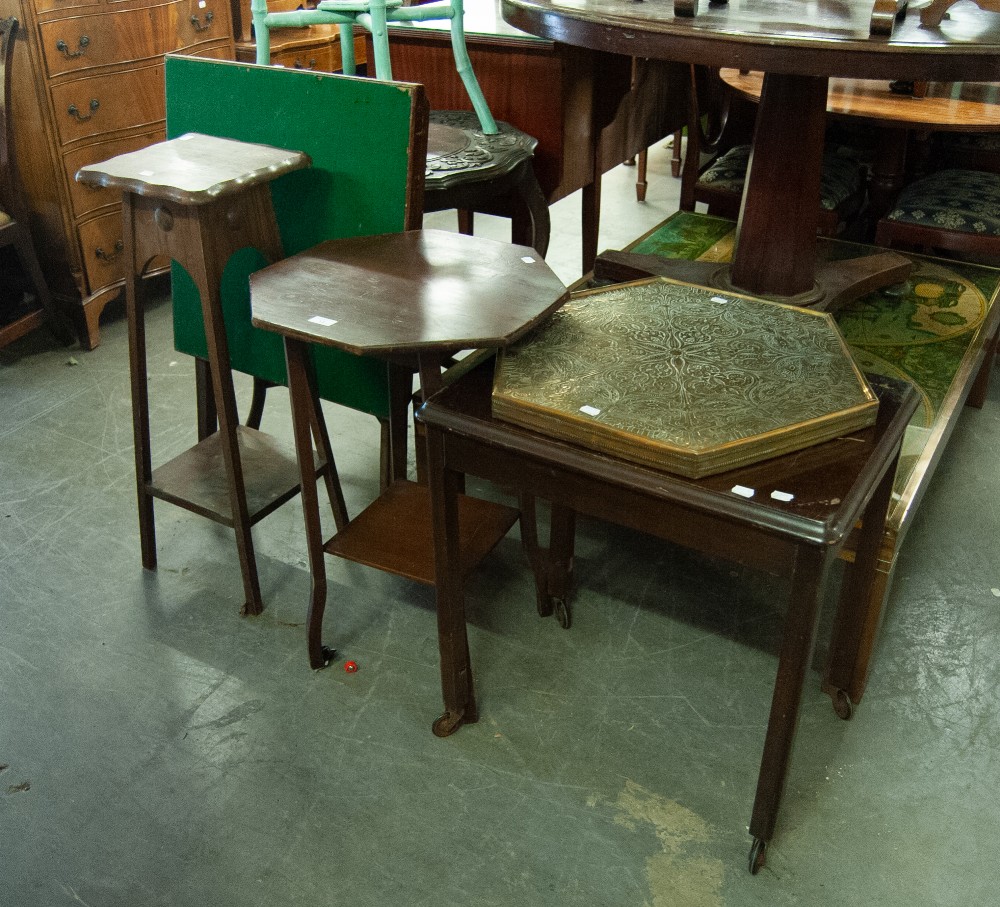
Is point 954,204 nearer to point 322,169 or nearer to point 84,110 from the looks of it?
point 322,169

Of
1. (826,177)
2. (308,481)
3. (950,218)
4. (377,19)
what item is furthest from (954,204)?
(308,481)

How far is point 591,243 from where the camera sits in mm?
3336

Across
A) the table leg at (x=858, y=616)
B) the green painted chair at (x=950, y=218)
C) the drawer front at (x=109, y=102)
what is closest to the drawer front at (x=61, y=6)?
the drawer front at (x=109, y=102)

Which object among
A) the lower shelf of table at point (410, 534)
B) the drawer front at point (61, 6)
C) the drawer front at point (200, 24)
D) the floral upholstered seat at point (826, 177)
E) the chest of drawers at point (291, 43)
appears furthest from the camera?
the chest of drawers at point (291, 43)

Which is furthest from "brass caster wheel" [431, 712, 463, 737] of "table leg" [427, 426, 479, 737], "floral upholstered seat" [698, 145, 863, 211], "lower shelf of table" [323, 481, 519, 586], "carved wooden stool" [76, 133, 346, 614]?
"floral upholstered seat" [698, 145, 863, 211]

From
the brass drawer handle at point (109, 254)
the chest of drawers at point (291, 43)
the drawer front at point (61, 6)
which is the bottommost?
the brass drawer handle at point (109, 254)

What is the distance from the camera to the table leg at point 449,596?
59.6 inches

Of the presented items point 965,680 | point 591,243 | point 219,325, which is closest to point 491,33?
point 591,243

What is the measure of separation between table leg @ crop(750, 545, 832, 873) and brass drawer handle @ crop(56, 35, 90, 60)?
274 centimetres

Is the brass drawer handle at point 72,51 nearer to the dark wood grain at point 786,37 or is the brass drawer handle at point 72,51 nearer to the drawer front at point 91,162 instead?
the drawer front at point 91,162

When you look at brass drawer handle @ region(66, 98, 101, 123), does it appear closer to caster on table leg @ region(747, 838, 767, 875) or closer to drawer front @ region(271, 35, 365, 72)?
drawer front @ region(271, 35, 365, 72)

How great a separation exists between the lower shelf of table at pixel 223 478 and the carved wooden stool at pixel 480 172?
67 cm

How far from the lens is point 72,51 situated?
9.73ft

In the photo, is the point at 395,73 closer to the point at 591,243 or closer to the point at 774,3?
the point at 591,243
